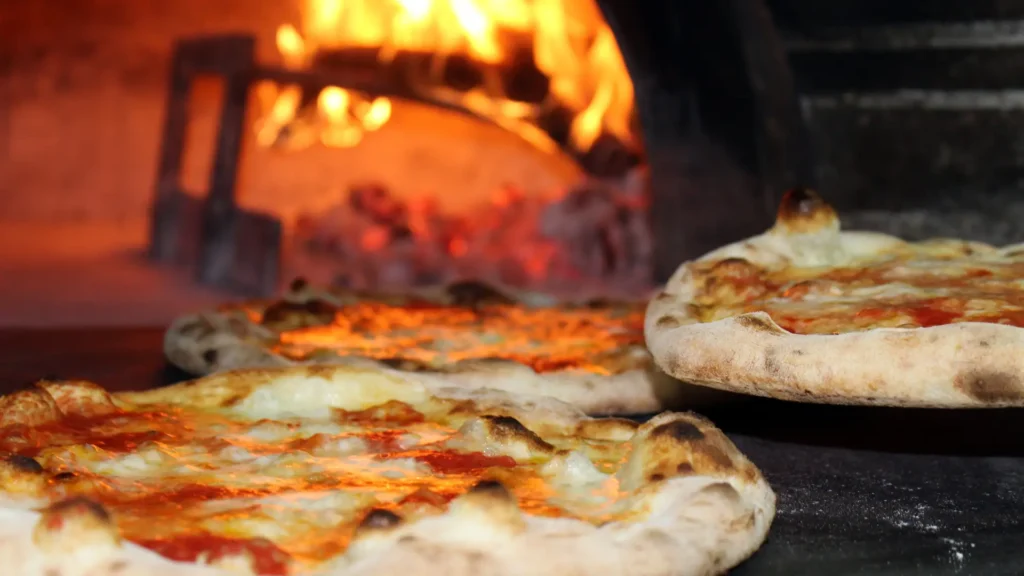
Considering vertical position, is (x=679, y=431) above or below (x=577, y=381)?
above

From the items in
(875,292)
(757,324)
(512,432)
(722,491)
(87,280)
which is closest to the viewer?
(722,491)

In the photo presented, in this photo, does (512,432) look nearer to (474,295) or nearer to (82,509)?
(82,509)

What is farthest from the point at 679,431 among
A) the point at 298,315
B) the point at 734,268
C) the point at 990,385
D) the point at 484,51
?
the point at 484,51

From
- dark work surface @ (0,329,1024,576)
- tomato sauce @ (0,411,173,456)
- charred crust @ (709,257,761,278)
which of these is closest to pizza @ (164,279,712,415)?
dark work surface @ (0,329,1024,576)

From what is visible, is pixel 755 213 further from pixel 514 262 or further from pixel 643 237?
pixel 514 262

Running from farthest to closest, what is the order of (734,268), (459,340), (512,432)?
(459,340) < (734,268) < (512,432)

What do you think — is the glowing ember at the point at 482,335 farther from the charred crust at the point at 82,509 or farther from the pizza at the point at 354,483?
the charred crust at the point at 82,509

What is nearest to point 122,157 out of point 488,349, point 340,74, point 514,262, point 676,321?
point 340,74
